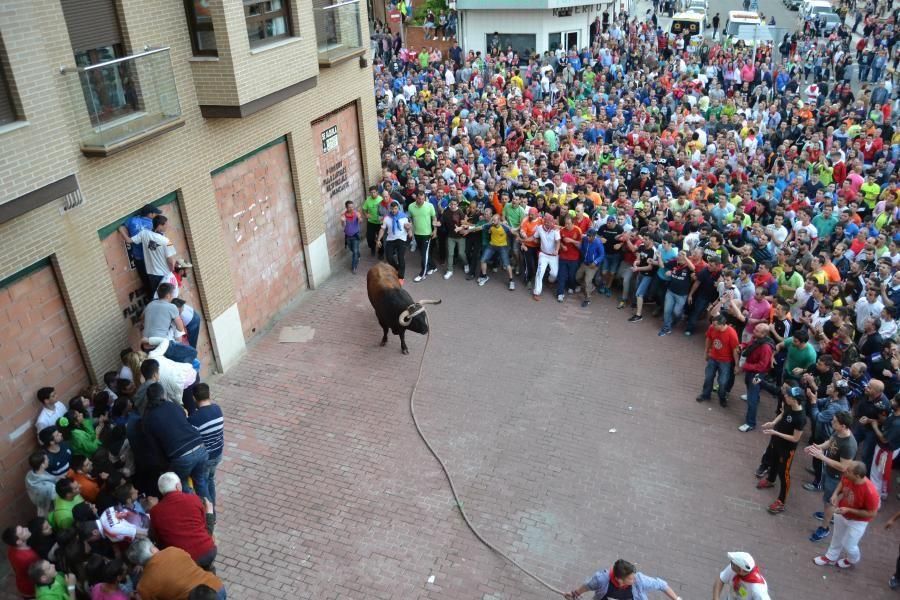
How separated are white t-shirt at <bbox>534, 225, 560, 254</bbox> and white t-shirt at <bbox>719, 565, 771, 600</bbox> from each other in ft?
26.8

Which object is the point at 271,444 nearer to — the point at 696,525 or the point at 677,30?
the point at 696,525

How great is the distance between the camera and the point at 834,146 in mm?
17391

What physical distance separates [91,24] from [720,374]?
10.1 meters

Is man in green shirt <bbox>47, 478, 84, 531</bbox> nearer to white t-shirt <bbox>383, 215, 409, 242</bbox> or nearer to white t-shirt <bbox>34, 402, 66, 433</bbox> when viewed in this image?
white t-shirt <bbox>34, 402, 66, 433</bbox>

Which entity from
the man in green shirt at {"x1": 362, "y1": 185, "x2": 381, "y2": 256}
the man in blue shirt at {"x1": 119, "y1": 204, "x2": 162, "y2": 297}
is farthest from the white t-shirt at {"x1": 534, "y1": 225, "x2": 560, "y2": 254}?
the man in blue shirt at {"x1": 119, "y1": 204, "x2": 162, "y2": 297}

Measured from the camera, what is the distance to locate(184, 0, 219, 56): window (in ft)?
35.7

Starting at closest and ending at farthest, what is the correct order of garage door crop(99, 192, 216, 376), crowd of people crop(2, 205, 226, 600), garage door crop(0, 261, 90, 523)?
crowd of people crop(2, 205, 226, 600)
garage door crop(0, 261, 90, 523)
garage door crop(99, 192, 216, 376)

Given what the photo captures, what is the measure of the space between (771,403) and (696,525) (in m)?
3.31

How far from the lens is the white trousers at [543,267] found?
14656 mm

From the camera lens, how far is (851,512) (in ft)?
26.8

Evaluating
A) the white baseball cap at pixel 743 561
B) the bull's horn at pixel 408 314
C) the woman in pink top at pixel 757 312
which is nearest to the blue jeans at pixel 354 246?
the bull's horn at pixel 408 314

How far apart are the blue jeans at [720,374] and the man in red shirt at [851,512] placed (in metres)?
2.92

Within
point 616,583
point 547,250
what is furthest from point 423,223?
point 616,583

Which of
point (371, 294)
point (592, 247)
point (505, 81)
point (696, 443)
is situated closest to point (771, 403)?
point (696, 443)
